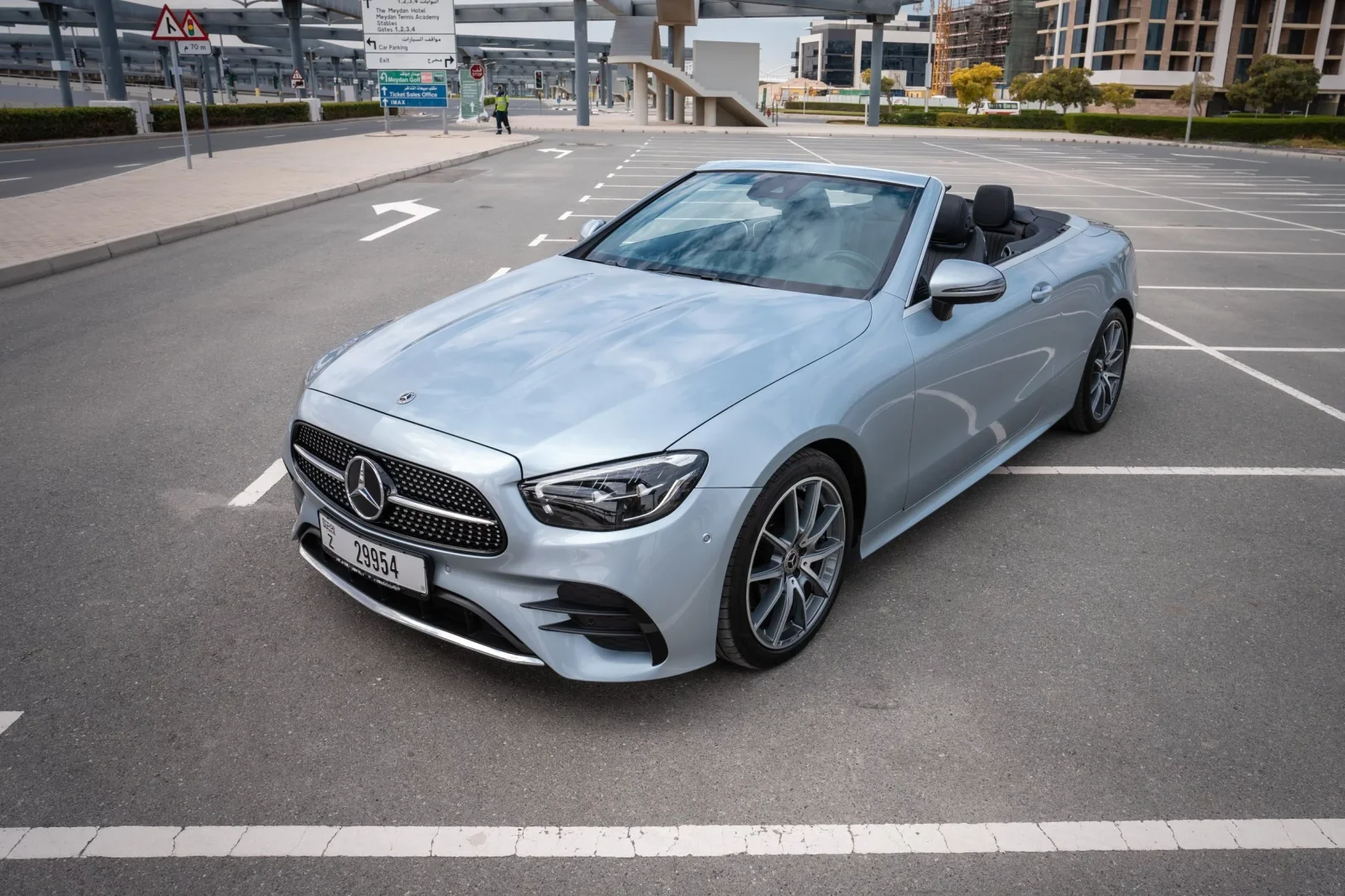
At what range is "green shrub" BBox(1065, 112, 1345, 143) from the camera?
168ft

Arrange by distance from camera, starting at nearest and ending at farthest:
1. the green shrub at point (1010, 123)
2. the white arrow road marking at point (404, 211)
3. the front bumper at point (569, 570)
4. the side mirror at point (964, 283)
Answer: the front bumper at point (569, 570) < the side mirror at point (964, 283) < the white arrow road marking at point (404, 211) < the green shrub at point (1010, 123)

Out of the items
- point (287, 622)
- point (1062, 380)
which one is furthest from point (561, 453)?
point (1062, 380)

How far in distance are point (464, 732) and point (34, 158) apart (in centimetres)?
2620

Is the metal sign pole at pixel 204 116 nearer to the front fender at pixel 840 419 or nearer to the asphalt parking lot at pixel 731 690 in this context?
the asphalt parking lot at pixel 731 690

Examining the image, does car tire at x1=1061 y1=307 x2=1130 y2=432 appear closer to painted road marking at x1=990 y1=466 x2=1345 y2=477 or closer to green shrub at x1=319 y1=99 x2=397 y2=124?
painted road marking at x1=990 y1=466 x2=1345 y2=477

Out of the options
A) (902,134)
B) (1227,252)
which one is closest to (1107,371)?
(1227,252)

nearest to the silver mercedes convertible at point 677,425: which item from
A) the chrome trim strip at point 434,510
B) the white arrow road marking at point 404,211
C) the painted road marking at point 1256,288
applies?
the chrome trim strip at point 434,510

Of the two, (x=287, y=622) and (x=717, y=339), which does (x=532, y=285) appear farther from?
(x=287, y=622)

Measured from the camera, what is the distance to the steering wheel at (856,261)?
12.5 feet

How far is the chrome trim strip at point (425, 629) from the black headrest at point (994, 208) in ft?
11.8

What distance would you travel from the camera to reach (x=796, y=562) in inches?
126

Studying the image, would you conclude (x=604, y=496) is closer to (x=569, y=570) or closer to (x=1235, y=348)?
(x=569, y=570)

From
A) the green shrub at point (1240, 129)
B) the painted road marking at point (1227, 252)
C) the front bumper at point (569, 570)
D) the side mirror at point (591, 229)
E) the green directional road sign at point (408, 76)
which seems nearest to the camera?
the front bumper at point (569, 570)

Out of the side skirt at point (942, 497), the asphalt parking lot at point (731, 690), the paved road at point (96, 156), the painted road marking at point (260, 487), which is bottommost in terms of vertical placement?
the asphalt parking lot at point (731, 690)
